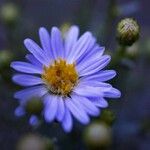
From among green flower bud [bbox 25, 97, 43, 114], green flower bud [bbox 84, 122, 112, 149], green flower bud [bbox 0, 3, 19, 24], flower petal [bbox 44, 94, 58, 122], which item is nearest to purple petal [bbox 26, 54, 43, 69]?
flower petal [bbox 44, 94, 58, 122]

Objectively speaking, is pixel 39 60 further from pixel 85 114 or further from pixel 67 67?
pixel 85 114

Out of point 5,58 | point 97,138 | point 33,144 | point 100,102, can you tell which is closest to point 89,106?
point 100,102

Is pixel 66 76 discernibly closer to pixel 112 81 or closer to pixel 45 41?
pixel 45 41

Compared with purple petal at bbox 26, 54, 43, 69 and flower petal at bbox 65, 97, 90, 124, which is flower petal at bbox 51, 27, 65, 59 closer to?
purple petal at bbox 26, 54, 43, 69

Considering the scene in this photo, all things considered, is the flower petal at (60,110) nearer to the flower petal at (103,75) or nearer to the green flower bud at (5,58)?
the flower petal at (103,75)

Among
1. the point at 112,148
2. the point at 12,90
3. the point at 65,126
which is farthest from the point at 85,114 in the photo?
the point at 112,148

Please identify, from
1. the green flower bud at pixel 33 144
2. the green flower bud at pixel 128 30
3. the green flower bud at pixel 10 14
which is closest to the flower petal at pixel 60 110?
the green flower bud at pixel 33 144
